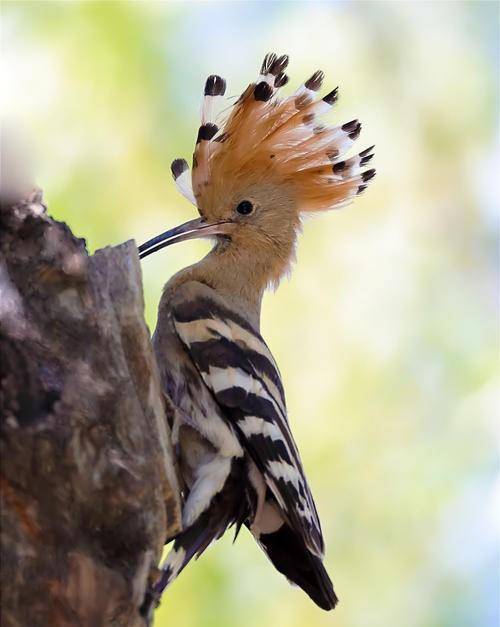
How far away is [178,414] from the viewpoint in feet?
7.55

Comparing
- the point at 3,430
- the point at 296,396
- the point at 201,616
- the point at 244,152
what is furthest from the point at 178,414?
the point at 296,396

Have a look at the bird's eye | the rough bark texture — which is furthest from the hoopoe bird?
the rough bark texture

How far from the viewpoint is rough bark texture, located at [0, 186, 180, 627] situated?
1755 millimetres

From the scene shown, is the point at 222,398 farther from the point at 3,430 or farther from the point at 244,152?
the point at 244,152

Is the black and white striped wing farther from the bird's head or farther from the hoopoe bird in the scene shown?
the bird's head

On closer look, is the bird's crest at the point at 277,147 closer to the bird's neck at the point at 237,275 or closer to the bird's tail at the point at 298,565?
the bird's neck at the point at 237,275

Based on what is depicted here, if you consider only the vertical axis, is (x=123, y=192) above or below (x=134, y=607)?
above

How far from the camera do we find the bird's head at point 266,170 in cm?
285

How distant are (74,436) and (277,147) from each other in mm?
1383

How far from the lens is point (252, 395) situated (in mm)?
2324

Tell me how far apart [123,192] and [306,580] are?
183 cm

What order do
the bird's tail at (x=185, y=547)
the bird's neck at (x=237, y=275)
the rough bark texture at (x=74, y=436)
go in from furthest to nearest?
the bird's neck at (x=237, y=275) → the bird's tail at (x=185, y=547) → the rough bark texture at (x=74, y=436)

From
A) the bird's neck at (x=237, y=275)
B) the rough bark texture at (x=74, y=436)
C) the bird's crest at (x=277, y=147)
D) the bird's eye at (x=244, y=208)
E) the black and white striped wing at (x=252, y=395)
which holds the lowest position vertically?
the rough bark texture at (x=74, y=436)

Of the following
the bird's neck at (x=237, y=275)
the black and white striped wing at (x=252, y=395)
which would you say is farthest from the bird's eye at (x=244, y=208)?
the black and white striped wing at (x=252, y=395)
